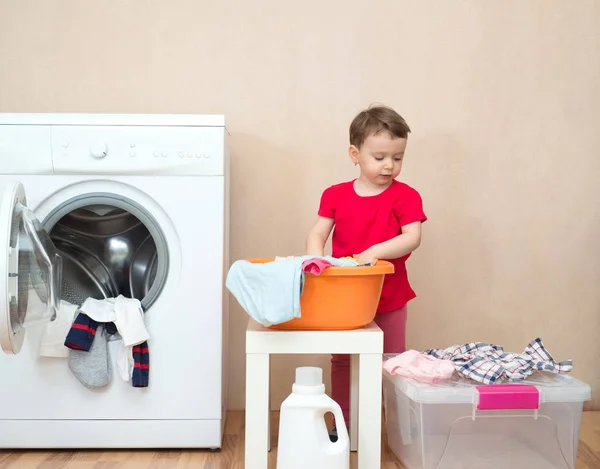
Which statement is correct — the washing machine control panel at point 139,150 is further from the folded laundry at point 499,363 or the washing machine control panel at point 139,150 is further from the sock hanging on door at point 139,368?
the folded laundry at point 499,363

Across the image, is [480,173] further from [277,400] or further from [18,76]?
[18,76]

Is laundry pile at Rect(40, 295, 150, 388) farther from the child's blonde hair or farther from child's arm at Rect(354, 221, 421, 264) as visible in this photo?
the child's blonde hair

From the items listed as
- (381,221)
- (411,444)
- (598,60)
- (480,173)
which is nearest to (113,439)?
(411,444)

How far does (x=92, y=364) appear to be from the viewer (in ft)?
5.88

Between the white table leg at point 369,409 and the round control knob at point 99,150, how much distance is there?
2.89 feet

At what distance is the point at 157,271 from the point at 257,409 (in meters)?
0.53

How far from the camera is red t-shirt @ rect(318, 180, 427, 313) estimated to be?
6.24 feet

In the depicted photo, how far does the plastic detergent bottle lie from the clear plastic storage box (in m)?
0.23

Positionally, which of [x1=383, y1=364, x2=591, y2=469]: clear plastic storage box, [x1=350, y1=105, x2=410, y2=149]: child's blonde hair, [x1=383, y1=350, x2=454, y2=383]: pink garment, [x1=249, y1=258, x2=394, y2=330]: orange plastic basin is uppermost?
[x1=350, y1=105, x2=410, y2=149]: child's blonde hair

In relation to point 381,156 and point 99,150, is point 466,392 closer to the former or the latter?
point 381,156

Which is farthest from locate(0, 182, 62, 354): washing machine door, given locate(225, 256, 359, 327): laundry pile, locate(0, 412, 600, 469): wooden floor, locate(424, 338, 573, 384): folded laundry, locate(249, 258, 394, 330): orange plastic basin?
locate(424, 338, 573, 384): folded laundry

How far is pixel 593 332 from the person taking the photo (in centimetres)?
237

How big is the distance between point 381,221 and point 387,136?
9.7 inches

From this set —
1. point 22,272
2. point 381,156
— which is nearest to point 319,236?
point 381,156
